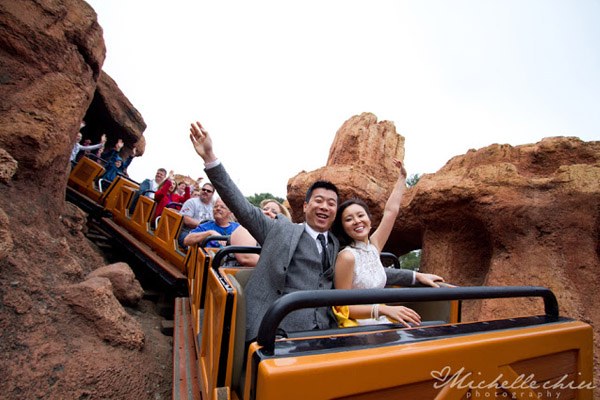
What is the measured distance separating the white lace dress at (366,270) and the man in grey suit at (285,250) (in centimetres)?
13

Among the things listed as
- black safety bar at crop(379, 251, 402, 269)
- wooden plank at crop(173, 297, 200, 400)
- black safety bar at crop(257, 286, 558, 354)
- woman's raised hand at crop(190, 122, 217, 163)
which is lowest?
wooden plank at crop(173, 297, 200, 400)

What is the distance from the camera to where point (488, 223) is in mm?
5340

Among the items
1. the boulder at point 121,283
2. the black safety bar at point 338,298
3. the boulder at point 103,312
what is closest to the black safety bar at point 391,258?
the black safety bar at point 338,298

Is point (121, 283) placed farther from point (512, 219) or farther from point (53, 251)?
point (512, 219)

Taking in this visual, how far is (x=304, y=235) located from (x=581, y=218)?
5024 mm

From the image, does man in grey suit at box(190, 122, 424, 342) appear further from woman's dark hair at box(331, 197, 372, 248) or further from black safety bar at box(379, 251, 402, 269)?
black safety bar at box(379, 251, 402, 269)

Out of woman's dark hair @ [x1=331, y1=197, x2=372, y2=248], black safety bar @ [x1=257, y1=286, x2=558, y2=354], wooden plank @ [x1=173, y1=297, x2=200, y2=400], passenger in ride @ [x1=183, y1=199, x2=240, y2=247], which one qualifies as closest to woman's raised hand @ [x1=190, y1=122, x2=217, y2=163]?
woman's dark hair @ [x1=331, y1=197, x2=372, y2=248]

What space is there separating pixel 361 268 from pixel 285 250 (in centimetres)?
48

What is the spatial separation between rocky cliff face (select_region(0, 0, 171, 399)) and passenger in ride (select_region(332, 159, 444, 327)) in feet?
7.03

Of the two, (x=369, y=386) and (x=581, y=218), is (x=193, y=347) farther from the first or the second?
(x=581, y=218)

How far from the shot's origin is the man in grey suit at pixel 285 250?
61.7 inches

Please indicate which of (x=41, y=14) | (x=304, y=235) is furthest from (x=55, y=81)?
(x=304, y=235)

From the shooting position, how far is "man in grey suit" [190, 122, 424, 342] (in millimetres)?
1568

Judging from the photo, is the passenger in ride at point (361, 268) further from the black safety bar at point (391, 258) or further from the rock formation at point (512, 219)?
the rock formation at point (512, 219)
